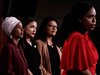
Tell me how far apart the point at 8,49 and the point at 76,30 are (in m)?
0.79

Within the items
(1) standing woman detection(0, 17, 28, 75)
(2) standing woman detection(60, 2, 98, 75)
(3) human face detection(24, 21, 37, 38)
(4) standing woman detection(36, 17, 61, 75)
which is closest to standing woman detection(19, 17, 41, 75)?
(3) human face detection(24, 21, 37, 38)

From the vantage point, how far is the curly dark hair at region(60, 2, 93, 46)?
5.13 feet

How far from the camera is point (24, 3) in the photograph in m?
3.90

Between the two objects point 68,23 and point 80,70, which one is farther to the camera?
point 68,23

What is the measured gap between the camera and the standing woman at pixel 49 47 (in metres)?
2.92

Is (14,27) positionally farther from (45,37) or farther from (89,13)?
(45,37)

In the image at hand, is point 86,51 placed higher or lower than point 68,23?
lower

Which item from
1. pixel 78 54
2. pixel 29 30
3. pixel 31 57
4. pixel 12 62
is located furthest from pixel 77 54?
pixel 29 30

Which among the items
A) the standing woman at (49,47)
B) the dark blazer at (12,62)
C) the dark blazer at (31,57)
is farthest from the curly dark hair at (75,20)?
the standing woman at (49,47)

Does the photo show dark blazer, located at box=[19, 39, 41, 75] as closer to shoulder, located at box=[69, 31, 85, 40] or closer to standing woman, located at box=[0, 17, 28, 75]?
standing woman, located at box=[0, 17, 28, 75]

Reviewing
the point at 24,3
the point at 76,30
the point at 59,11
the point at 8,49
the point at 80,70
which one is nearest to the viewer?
the point at 80,70

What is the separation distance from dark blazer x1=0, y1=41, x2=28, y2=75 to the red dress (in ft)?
1.93

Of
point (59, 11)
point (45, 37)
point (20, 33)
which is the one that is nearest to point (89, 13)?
point (20, 33)

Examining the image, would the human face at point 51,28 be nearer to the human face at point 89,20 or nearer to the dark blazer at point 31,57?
the dark blazer at point 31,57
